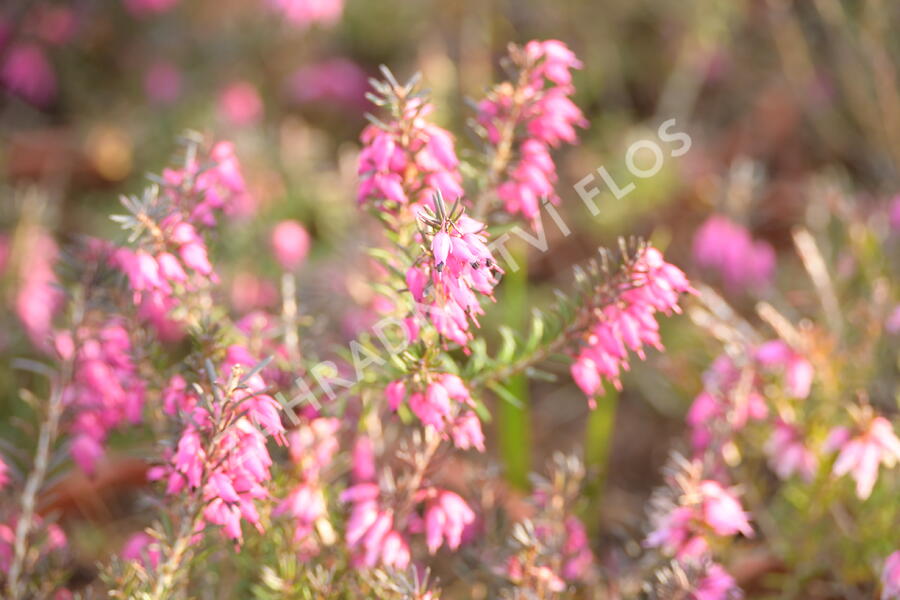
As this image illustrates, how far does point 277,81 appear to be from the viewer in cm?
480

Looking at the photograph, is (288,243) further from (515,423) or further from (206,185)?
(206,185)

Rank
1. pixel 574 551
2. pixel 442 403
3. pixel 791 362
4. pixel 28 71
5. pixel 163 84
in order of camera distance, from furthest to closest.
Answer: pixel 163 84 < pixel 28 71 < pixel 791 362 < pixel 574 551 < pixel 442 403

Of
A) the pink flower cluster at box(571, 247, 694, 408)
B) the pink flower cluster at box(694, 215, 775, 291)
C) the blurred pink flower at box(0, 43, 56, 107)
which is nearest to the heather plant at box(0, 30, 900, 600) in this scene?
the pink flower cluster at box(571, 247, 694, 408)

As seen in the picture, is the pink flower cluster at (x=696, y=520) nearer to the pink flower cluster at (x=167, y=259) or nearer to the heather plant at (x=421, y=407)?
the heather plant at (x=421, y=407)

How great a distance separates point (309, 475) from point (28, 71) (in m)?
3.21

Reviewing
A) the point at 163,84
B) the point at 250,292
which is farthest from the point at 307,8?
the point at 250,292

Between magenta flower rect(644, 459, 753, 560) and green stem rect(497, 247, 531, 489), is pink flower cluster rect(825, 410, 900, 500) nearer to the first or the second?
magenta flower rect(644, 459, 753, 560)

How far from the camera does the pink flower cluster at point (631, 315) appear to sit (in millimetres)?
1582

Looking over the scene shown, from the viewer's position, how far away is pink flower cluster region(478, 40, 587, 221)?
5.95 ft

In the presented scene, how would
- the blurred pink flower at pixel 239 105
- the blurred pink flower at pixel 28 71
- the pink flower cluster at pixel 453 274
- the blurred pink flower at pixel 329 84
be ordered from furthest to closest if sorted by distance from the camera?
the blurred pink flower at pixel 329 84 < the blurred pink flower at pixel 28 71 < the blurred pink flower at pixel 239 105 < the pink flower cluster at pixel 453 274

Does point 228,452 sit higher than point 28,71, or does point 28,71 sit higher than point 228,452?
point 28,71

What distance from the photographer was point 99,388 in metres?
2.01

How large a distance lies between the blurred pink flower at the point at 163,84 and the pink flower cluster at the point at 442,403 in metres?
3.19

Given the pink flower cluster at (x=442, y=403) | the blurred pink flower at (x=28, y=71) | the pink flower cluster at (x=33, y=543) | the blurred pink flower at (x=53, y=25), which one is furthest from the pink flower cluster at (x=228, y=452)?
the blurred pink flower at (x=53, y=25)
